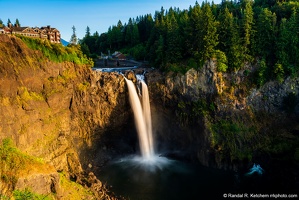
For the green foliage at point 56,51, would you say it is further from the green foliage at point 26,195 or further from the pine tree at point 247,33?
the pine tree at point 247,33

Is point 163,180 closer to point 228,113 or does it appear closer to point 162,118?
point 162,118

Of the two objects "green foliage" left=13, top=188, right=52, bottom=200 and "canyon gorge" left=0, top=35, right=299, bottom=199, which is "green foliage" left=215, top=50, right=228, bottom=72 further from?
"green foliage" left=13, top=188, right=52, bottom=200

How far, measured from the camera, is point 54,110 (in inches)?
1187

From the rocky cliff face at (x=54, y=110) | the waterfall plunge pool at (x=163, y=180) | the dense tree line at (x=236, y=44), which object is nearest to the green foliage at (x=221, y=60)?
the dense tree line at (x=236, y=44)

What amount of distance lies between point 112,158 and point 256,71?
78.1 feet

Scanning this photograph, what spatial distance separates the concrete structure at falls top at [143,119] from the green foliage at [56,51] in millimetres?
7335

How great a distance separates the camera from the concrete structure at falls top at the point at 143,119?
37.0m

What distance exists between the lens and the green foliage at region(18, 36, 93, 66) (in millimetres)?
28087

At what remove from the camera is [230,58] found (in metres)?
36.3

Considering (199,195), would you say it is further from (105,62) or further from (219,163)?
(105,62)

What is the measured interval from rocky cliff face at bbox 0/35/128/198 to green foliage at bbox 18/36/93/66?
0.64 metres

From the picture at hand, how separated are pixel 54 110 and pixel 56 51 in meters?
6.85

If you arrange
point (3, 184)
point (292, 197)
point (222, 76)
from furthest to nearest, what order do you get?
1. point (222, 76)
2. point (292, 197)
3. point (3, 184)

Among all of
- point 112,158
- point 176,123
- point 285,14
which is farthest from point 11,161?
point 285,14
